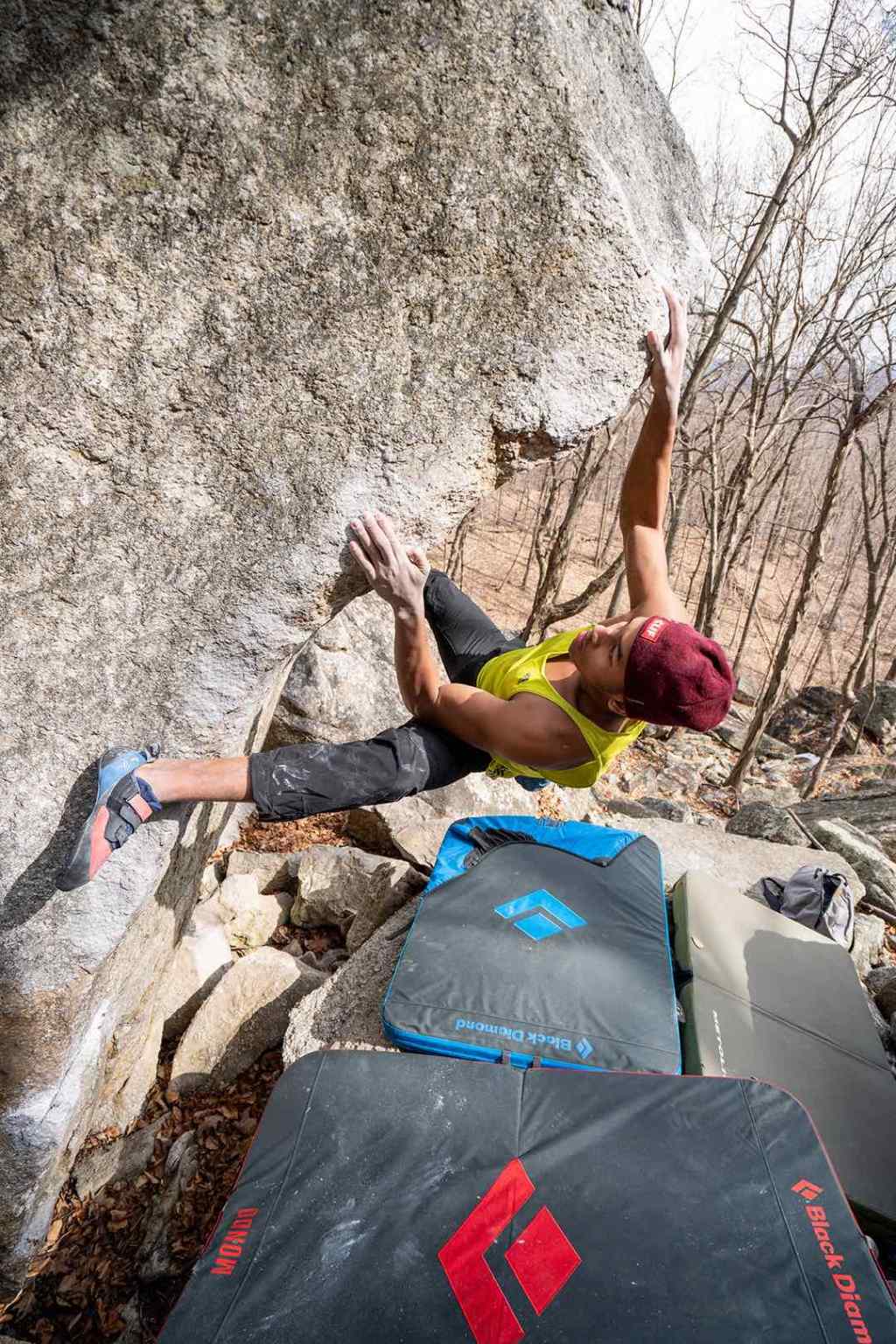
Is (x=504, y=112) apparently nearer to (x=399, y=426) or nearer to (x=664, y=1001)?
(x=399, y=426)

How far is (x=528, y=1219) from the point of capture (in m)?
1.74

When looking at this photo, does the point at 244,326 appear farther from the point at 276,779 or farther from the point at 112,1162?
the point at 112,1162

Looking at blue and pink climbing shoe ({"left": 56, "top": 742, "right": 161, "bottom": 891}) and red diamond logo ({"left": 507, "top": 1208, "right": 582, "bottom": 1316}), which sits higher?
blue and pink climbing shoe ({"left": 56, "top": 742, "right": 161, "bottom": 891})

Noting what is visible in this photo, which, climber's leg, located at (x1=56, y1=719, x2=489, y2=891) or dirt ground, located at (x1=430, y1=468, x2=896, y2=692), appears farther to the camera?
dirt ground, located at (x1=430, y1=468, x2=896, y2=692)

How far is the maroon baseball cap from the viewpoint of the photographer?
2.12 metres

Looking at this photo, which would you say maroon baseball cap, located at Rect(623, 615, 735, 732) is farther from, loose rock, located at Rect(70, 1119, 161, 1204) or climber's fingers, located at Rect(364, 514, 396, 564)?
loose rock, located at Rect(70, 1119, 161, 1204)

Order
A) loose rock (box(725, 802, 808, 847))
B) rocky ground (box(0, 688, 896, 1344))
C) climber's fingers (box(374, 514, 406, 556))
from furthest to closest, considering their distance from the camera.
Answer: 1. loose rock (box(725, 802, 808, 847))
2. rocky ground (box(0, 688, 896, 1344))
3. climber's fingers (box(374, 514, 406, 556))

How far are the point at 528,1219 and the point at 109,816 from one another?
4.97 ft

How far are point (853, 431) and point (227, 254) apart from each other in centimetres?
532

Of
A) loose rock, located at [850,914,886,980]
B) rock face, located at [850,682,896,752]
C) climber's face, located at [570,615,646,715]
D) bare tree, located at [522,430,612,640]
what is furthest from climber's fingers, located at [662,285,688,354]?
rock face, located at [850,682,896,752]

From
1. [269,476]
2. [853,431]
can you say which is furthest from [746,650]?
[269,476]

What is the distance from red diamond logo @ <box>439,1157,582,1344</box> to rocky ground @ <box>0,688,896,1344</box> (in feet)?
3.13

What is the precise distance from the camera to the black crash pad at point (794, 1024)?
2.50 meters

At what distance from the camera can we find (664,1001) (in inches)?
107
